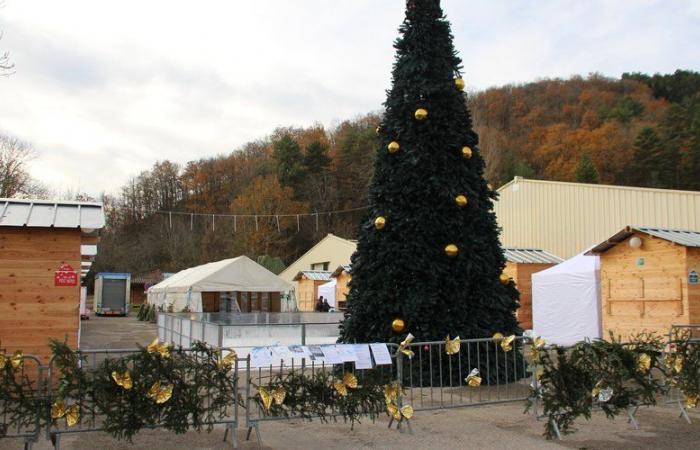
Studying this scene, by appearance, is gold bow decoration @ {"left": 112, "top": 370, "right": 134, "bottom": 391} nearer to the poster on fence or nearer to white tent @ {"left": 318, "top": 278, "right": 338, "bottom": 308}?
the poster on fence

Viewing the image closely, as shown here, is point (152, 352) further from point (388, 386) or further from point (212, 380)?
point (388, 386)

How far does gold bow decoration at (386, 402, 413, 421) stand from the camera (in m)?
7.23

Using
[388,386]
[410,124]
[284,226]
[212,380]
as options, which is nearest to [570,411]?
[388,386]

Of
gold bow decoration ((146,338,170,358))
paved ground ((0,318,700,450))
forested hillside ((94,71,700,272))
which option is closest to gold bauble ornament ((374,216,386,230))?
paved ground ((0,318,700,450))

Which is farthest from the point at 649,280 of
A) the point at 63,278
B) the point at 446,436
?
the point at 63,278

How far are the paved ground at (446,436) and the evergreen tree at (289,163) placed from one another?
5683 centimetres

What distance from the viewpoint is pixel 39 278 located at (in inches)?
385

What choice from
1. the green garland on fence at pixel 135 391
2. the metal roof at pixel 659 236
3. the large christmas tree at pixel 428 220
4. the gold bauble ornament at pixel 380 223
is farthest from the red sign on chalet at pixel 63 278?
the metal roof at pixel 659 236

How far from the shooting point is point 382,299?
34.6 feet

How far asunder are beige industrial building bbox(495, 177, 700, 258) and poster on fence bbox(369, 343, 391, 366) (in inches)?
674

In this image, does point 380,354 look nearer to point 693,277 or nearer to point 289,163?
point 693,277

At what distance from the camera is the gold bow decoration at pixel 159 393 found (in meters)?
6.05

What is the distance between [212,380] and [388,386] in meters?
2.04

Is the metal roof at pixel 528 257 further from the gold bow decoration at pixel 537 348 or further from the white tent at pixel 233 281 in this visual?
the gold bow decoration at pixel 537 348
